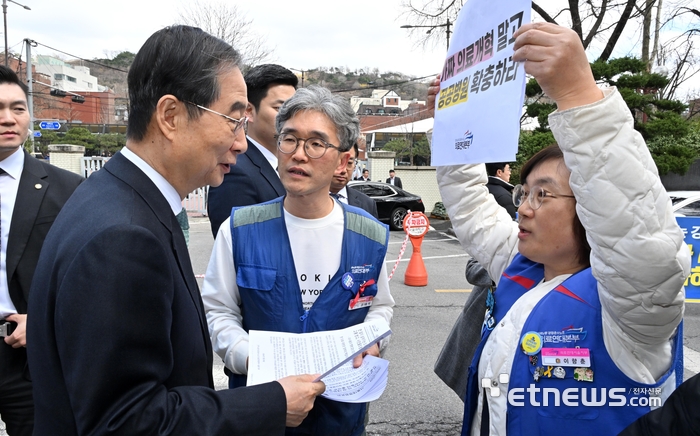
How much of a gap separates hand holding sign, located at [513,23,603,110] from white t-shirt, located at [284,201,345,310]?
1117mm

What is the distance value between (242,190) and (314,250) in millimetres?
802

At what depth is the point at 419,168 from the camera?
62.4 feet

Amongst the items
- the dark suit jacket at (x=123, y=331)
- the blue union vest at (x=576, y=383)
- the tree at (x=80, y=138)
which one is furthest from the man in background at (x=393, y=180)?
the tree at (x=80, y=138)

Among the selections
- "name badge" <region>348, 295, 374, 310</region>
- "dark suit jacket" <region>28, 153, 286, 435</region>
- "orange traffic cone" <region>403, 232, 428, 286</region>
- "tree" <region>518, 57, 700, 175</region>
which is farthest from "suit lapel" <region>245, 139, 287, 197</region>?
"tree" <region>518, 57, 700, 175</region>

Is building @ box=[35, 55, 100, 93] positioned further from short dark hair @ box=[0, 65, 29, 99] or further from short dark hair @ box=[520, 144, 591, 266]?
short dark hair @ box=[520, 144, 591, 266]

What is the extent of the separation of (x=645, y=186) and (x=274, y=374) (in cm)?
115

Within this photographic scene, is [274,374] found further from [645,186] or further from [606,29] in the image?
[606,29]

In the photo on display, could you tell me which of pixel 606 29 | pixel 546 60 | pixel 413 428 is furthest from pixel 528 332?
pixel 606 29

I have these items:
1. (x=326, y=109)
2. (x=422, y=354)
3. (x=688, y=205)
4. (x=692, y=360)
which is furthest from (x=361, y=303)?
(x=688, y=205)

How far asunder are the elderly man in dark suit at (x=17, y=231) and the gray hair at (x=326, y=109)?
4.49 feet

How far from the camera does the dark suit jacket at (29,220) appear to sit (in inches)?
97.1

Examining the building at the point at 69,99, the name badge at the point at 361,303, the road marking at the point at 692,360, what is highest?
the building at the point at 69,99

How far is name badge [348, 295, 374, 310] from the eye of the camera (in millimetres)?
2066

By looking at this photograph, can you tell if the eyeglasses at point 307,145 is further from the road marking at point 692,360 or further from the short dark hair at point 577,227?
the road marking at point 692,360
